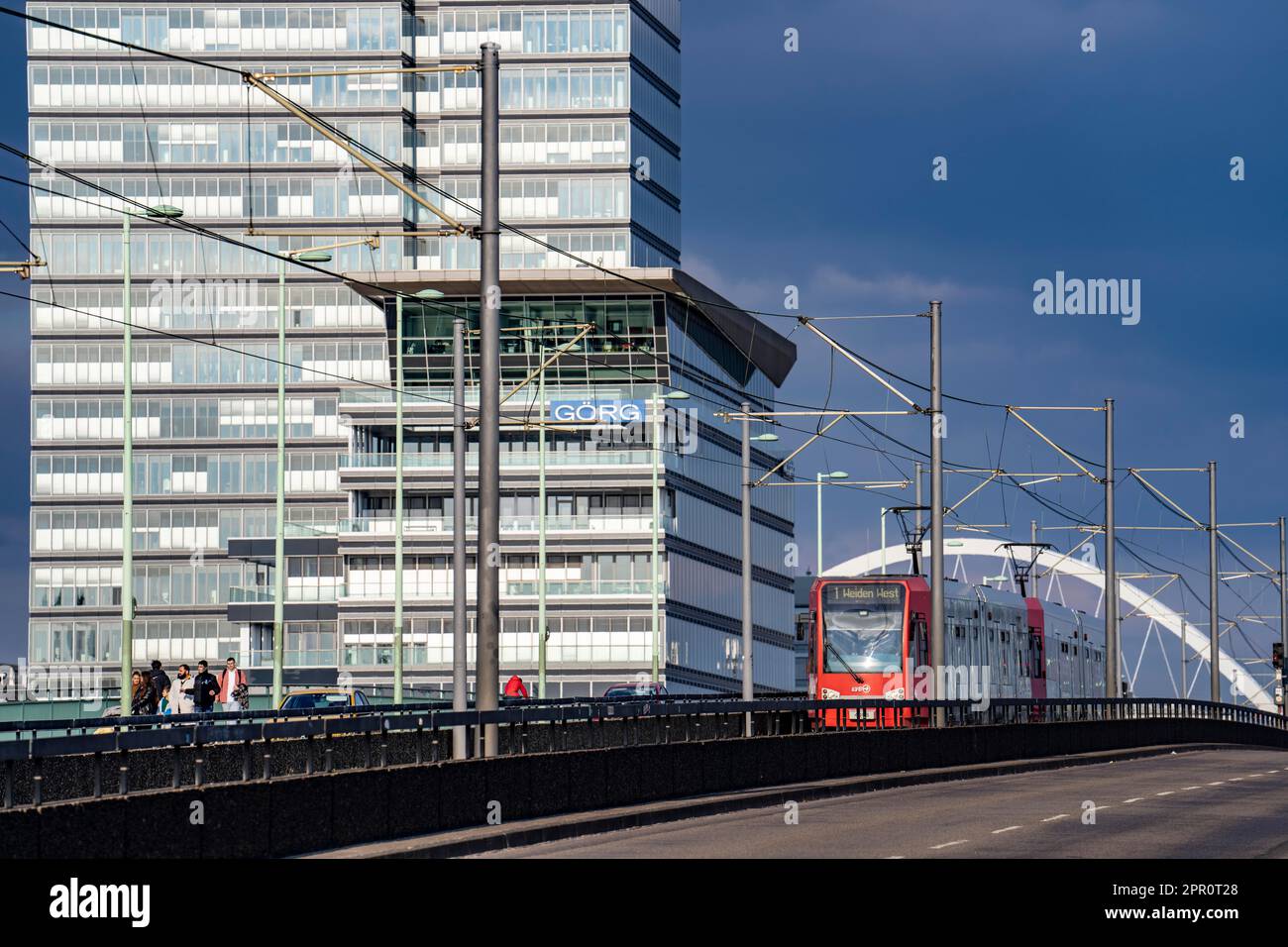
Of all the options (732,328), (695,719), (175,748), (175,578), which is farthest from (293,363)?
(175,748)

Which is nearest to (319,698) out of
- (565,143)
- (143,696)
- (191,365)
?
(143,696)

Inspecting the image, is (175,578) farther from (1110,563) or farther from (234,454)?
(1110,563)

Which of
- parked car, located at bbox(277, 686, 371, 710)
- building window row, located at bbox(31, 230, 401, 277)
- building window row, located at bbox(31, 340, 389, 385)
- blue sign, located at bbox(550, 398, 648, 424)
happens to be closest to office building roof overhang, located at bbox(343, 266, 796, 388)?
blue sign, located at bbox(550, 398, 648, 424)

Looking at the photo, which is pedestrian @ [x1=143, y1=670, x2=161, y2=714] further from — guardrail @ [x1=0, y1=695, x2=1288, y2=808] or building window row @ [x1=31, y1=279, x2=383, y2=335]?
building window row @ [x1=31, y1=279, x2=383, y2=335]

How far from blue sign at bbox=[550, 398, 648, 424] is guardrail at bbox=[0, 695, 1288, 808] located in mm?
63105

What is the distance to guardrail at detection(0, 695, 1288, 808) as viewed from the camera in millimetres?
16781

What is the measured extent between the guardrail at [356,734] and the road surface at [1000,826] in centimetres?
195

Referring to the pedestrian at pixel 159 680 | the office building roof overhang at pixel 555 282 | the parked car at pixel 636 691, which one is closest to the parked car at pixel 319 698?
the pedestrian at pixel 159 680

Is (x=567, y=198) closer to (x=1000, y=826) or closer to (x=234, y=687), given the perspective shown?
(x=234, y=687)

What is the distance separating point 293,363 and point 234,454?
6761 millimetres

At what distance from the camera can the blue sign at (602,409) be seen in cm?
10912

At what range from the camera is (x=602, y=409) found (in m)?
110
